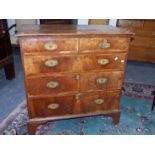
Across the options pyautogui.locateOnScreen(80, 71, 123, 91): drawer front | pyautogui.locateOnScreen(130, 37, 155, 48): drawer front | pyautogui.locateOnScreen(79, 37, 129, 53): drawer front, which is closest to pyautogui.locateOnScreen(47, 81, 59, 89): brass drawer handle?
pyautogui.locateOnScreen(80, 71, 123, 91): drawer front

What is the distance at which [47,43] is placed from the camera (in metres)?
1.48

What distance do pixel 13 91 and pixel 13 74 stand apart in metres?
0.44

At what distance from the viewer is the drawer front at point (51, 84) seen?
162cm

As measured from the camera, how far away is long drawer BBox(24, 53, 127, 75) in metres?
1.53

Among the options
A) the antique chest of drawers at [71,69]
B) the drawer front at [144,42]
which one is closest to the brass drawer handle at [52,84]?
the antique chest of drawers at [71,69]

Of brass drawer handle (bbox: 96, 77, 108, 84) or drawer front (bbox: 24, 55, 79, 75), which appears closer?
drawer front (bbox: 24, 55, 79, 75)

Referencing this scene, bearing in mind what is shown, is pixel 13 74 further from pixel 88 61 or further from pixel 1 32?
pixel 88 61

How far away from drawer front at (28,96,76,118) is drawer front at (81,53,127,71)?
0.35 m

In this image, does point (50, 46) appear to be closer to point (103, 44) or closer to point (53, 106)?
point (103, 44)

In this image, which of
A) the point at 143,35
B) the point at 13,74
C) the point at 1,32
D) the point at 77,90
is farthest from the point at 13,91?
the point at 143,35

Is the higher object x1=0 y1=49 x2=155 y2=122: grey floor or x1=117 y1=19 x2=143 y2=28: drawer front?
x1=117 y1=19 x2=143 y2=28: drawer front

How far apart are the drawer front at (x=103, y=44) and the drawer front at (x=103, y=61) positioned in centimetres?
5

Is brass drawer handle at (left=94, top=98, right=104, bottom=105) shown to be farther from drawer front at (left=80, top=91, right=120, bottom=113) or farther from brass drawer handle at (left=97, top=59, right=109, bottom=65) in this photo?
brass drawer handle at (left=97, top=59, right=109, bottom=65)
